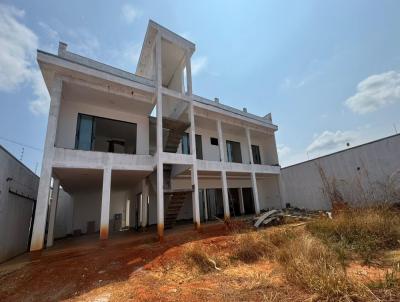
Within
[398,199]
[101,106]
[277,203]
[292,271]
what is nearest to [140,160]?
[101,106]

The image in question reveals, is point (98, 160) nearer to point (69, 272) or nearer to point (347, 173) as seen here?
point (69, 272)

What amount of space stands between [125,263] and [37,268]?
2296mm

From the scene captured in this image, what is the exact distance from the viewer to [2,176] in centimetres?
655

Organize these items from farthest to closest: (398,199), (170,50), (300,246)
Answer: (170,50) → (398,199) → (300,246)

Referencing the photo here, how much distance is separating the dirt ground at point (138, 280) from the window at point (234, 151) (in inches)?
371

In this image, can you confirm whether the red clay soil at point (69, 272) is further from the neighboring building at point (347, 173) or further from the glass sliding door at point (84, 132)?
the neighboring building at point (347, 173)

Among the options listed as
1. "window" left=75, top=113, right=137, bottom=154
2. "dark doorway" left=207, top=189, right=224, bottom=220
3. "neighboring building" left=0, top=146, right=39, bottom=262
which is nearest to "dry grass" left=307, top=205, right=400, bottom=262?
"dark doorway" left=207, top=189, right=224, bottom=220

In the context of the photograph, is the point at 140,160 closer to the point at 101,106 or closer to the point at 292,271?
the point at 101,106

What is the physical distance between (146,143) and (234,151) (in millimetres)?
7424

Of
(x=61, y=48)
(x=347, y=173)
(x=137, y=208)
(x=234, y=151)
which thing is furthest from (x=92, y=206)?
(x=347, y=173)

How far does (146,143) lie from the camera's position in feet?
35.7

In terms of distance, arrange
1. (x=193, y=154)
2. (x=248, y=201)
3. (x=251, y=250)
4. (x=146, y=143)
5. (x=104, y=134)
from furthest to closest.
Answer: (x=248, y=201), (x=104, y=134), (x=146, y=143), (x=193, y=154), (x=251, y=250)

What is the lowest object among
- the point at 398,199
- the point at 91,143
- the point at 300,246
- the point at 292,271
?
the point at 292,271

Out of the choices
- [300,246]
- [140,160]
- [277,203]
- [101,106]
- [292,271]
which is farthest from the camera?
[277,203]
